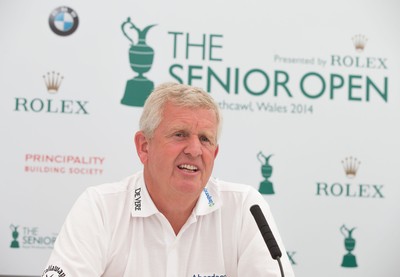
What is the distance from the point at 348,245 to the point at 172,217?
1.38m

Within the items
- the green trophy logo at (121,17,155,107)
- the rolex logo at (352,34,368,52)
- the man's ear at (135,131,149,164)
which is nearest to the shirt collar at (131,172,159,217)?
the man's ear at (135,131,149,164)

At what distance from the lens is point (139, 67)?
2859mm

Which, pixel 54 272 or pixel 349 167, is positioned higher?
pixel 349 167

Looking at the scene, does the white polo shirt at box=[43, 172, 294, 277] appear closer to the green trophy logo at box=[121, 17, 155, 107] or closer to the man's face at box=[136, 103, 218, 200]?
the man's face at box=[136, 103, 218, 200]

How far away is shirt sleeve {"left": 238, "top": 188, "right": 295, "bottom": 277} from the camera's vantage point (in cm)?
178

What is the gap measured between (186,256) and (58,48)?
5.07ft

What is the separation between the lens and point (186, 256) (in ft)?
6.15

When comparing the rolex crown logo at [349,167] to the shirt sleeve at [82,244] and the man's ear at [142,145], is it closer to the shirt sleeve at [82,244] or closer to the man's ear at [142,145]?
the man's ear at [142,145]

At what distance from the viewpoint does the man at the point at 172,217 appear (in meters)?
1.82

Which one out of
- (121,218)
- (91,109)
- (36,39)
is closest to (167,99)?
(121,218)

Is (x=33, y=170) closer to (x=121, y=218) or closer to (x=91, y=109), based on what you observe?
(x=91, y=109)

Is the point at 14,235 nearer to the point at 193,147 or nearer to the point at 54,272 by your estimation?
the point at 54,272

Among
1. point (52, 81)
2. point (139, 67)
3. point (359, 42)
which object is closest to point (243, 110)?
point (139, 67)

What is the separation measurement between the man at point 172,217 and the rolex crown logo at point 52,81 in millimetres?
1030
